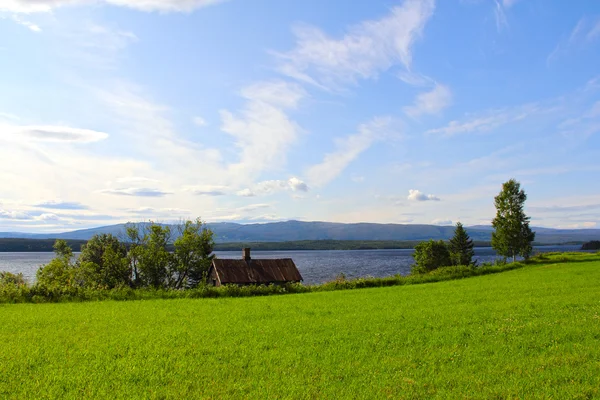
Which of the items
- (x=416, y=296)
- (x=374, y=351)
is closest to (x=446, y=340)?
(x=374, y=351)

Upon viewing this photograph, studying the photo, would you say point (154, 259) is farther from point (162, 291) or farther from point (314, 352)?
point (314, 352)

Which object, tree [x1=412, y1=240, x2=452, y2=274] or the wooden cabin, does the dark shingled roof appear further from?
tree [x1=412, y1=240, x2=452, y2=274]

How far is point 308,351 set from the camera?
13445mm

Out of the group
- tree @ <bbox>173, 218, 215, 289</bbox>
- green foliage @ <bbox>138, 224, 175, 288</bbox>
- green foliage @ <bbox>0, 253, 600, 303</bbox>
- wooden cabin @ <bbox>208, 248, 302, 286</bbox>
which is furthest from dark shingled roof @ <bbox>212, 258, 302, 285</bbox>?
green foliage @ <bbox>0, 253, 600, 303</bbox>

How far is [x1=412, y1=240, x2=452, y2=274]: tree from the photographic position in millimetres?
86250

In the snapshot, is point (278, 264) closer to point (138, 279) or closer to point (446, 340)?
point (138, 279)

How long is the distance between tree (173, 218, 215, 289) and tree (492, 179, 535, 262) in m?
48.4

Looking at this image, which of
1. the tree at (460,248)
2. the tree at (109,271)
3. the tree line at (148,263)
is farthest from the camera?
the tree at (460,248)

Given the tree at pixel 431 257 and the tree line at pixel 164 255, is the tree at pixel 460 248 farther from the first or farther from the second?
the tree line at pixel 164 255

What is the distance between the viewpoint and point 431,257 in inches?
3408

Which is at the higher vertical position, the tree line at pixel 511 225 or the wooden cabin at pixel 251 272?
the tree line at pixel 511 225

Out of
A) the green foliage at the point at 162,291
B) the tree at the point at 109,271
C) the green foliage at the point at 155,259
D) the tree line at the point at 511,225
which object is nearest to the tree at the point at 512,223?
the tree line at the point at 511,225

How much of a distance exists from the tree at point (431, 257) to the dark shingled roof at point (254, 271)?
4214 centimetres

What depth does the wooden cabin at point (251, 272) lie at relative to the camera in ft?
165
